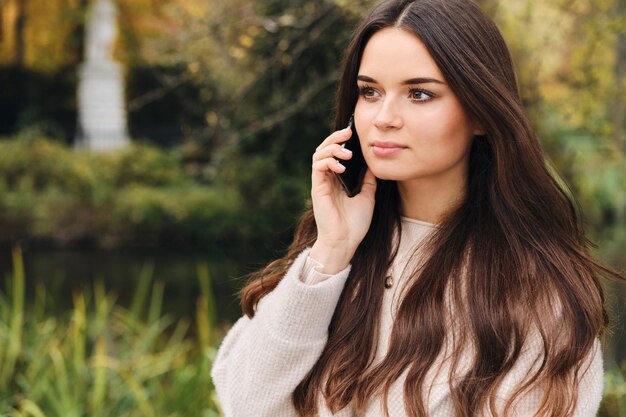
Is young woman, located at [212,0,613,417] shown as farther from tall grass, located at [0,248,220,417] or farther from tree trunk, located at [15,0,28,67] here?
tree trunk, located at [15,0,28,67]

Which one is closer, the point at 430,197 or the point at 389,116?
the point at 389,116

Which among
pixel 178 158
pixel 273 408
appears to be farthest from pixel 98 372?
pixel 178 158

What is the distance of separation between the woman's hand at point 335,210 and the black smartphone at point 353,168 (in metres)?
0.01

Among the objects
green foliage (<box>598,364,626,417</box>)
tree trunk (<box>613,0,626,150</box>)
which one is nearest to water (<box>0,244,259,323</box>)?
tree trunk (<box>613,0,626,150</box>)

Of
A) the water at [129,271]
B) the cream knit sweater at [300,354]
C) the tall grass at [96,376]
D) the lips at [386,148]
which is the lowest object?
the water at [129,271]

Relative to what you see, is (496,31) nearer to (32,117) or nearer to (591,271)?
(591,271)

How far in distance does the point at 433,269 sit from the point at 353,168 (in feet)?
0.92

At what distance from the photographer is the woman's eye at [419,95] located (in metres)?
1.61

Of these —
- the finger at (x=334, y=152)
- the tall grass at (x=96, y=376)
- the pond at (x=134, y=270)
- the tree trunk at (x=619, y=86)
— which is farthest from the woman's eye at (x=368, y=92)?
the pond at (x=134, y=270)

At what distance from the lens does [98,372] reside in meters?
3.23

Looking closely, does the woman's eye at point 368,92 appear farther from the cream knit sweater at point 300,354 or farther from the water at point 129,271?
the water at point 129,271

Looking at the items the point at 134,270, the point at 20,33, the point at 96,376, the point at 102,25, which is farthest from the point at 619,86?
the point at 20,33

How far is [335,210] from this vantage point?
5.77 feet

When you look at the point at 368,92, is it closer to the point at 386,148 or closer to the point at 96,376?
the point at 386,148
